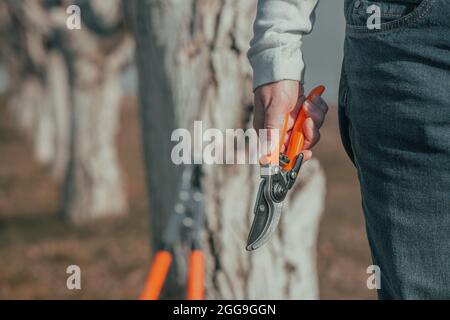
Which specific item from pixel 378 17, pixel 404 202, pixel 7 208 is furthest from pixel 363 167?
pixel 7 208

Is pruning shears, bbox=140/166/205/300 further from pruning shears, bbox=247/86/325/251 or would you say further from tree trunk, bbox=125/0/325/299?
pruning shears, bbox=247/86/325/251

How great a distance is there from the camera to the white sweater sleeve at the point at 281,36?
7.95 ft

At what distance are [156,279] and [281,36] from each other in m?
1.59

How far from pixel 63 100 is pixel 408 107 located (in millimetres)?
17681

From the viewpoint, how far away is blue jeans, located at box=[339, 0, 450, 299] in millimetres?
2111

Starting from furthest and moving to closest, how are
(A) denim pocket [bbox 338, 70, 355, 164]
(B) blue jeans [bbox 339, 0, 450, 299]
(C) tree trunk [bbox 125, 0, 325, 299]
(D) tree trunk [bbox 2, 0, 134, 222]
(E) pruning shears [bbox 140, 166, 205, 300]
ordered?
1. (D) tree trunk [bbox 2, 0, 134, 222]
2. (C) tree trunk [bbox 125, 0, 325, 299]
3. (E) pruning shears [bbox 140, 166, 205, 300]
4. (A) denim pocket [bbox 338, 70, 355, 164]
5. (B) blue jeans [bbox 339, 0, 450, 299]

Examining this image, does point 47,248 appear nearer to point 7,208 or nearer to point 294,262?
point 7,208

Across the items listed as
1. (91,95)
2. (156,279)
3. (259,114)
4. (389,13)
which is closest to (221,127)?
(156,279)

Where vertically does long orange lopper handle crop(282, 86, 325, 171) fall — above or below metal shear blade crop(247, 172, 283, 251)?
above

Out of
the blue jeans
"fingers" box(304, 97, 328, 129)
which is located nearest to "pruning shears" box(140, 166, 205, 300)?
"fingers" box(304, 97, 328, 129)

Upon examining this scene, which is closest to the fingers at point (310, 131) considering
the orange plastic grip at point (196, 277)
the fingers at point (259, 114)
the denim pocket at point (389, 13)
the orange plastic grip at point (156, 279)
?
the fingers at point (259, 114)

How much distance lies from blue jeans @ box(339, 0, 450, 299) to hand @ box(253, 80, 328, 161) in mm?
190

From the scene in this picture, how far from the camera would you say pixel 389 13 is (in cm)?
217

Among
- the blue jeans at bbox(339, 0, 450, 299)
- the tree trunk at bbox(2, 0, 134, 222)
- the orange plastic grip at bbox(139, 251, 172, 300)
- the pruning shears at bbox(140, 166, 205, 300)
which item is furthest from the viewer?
the tree trunk at bbox(2, 0, 134, 222)
